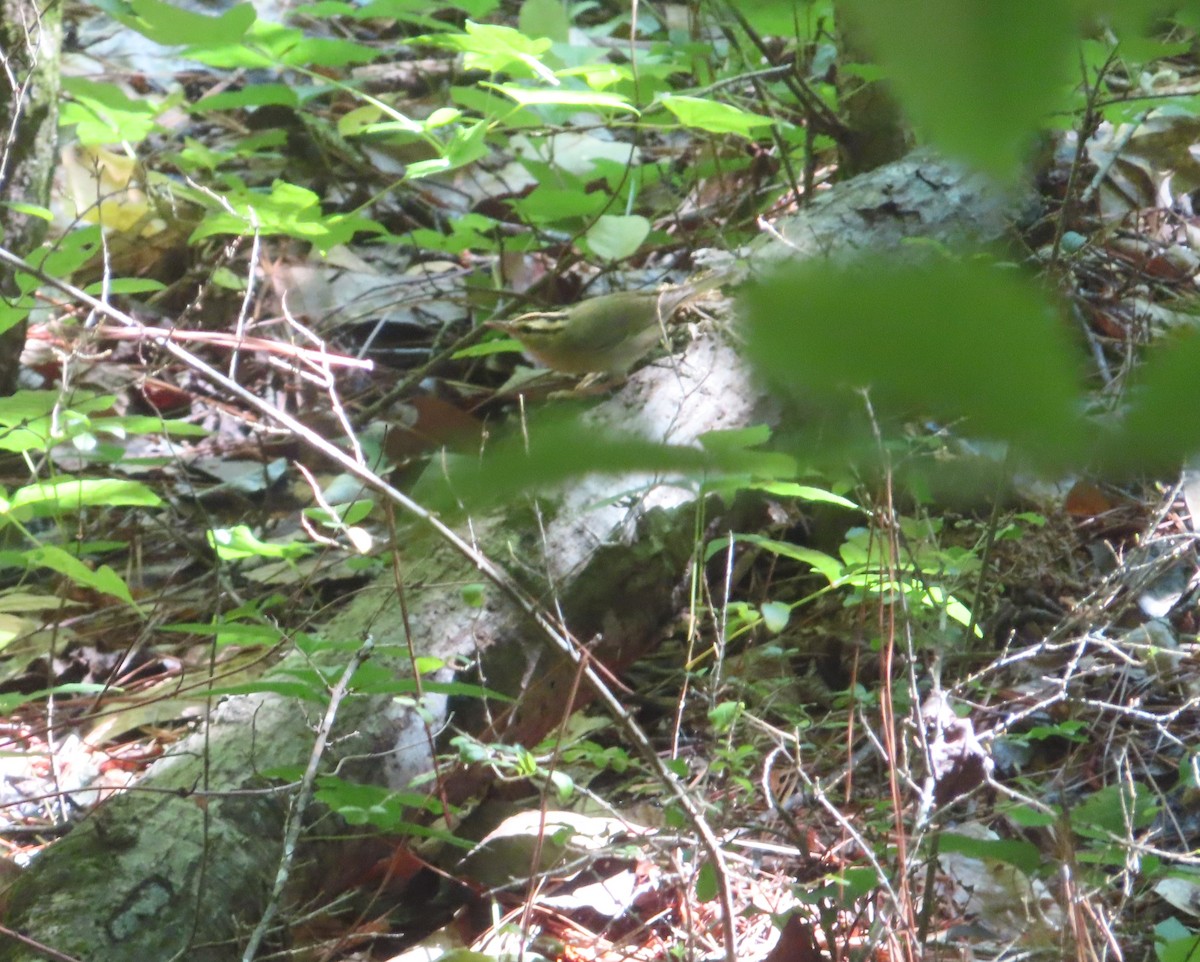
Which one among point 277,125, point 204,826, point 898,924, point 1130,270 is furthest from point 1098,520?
point 277,125

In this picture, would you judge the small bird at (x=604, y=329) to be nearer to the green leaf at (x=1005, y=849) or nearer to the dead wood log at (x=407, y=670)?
the dead wood log at (x=407, y=670)

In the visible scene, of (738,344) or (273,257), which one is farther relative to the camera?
(273,257)

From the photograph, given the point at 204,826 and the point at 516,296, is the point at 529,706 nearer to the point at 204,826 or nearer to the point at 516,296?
the point at 204,826

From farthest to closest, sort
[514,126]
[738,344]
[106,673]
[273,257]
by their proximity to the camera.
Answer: [273,257] < [514,126] < [106,673] < [738,344]

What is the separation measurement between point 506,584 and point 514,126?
1.56 m

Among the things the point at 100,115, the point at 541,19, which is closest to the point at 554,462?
the point at 541,19

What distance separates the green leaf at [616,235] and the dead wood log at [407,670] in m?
0.30

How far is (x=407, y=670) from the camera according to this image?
5.24 ft

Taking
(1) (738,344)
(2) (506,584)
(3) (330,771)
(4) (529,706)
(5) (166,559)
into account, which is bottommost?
(5) (166,559)

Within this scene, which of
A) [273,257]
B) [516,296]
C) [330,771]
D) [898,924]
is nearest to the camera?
[898,924]

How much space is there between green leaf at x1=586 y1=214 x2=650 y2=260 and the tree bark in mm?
1119

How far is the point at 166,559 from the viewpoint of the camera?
2.43 metres

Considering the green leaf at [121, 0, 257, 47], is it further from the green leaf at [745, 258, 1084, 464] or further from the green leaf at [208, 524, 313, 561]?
the green leaf at [745, 258, 1084, 464]

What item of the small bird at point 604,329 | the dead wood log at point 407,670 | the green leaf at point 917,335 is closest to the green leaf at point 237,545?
the dead wood log at point 407,670
